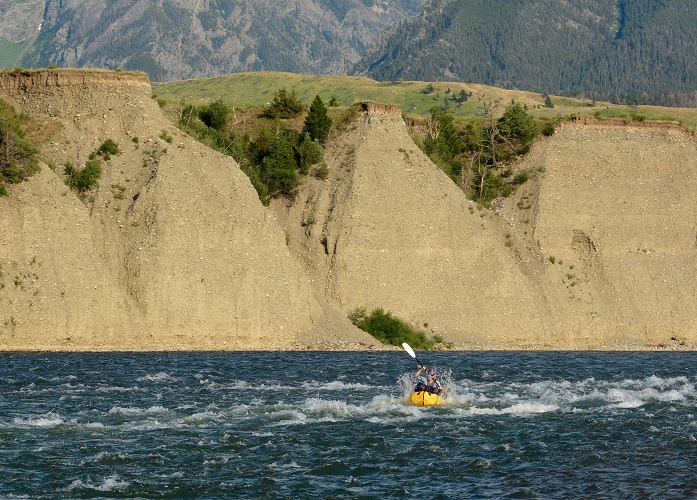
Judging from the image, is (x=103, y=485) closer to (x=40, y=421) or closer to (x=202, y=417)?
(x=40, y=421)

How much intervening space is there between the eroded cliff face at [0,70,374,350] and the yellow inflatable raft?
2341cm

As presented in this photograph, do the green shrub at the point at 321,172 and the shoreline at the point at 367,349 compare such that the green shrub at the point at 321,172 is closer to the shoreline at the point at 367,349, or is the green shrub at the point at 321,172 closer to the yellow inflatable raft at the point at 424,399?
the shoreline at the point at 367,349

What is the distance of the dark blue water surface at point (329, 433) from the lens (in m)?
31.8

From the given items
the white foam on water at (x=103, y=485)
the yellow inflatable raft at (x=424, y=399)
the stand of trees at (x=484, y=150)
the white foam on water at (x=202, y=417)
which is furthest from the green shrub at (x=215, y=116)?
the white foam on water at (x=103, y=485)

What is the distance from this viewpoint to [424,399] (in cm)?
4594

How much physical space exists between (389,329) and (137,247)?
15.2 metres

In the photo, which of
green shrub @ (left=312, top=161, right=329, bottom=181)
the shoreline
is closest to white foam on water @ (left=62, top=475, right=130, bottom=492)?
the shoreline

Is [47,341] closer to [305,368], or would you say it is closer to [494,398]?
[305,368]

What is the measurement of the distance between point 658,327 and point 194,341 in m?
31.9

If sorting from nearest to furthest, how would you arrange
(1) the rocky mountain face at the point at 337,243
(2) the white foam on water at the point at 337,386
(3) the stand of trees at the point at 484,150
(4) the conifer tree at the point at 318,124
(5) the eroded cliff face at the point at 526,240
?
1. (2) the white foam on water at the point at 337,386
2. (1) the rocky mountain face at the point at 337,243
3. (5) the eroded cliff face at the point at 526,240
4. (4) the conifer tree at the point at 318,124
5. (3) the stand of trees at the point at 484,150

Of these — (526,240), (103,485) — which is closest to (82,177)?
(526,240)

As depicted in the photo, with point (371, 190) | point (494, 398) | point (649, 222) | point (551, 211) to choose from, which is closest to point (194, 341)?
point (371, 190)

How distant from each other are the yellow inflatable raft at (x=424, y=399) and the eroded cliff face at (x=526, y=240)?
28.9m

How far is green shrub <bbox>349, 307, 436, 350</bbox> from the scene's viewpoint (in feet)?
241
